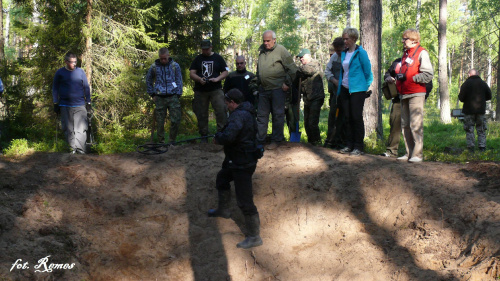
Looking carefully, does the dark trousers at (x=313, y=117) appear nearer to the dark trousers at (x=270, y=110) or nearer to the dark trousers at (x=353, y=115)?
the dark trousers at (x=270, y=110)

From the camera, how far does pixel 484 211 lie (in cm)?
518

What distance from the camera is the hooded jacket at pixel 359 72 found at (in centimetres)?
779

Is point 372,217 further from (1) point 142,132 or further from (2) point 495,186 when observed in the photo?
(1) point 142,132

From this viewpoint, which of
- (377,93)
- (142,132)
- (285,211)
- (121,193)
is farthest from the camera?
(142,132)

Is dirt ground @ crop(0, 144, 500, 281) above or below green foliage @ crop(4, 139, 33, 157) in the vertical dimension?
below

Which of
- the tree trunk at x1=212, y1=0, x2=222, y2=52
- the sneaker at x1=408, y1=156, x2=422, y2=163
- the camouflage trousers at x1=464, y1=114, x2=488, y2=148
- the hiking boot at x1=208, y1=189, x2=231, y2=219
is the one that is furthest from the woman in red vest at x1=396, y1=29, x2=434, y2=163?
the tree trunk at x1=212, y1=0, x2=222, y2=52

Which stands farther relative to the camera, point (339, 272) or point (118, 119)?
point (118, 119)

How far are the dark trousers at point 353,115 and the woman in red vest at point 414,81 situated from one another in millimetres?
811

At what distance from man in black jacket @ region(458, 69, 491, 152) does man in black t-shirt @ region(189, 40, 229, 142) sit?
6.39 m

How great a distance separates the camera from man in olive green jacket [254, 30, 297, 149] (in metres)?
8.66

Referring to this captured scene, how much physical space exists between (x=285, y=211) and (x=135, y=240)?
2.34 metres

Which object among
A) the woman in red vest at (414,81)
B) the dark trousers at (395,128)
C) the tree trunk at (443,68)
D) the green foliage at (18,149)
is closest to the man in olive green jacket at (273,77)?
the dark trousers at (395,128)

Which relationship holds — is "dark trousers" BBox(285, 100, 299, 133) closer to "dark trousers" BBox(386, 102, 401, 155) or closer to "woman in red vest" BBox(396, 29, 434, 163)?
"dark trousers" BBox(386, 102, 401, 155)


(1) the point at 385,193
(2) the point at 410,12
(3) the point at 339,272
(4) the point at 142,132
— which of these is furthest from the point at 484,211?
(2) the point at 410,12
